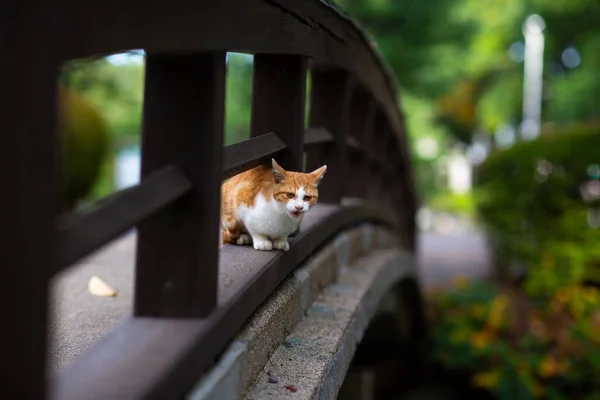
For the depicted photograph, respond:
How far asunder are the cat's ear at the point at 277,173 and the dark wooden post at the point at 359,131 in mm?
2317

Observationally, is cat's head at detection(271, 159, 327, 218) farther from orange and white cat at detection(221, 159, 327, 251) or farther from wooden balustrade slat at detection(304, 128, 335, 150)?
wooden balustrade slat at detection(304, 128, 335, 150)

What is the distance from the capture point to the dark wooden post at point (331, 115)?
166 inches

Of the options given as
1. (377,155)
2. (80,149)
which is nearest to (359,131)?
(377,155)

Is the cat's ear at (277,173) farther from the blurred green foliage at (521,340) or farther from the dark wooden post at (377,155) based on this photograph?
the blurred green foliage at (521,340)

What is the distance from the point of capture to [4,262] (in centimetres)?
139

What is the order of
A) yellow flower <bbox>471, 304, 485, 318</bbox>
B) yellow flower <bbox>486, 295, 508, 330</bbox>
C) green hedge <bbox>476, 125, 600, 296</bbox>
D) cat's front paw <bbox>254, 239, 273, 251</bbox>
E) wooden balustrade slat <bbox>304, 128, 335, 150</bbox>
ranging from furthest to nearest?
green hedge <bbox>476, 125, 600, 296</bbox> → yellow flower <bbox>471, 304, 485, 318</bbox> → yellow flower <bbox>486, 295, 508, 330</bbox> → wooden balustrade slat <bbox>304, 128, 335, 150</bbox> → cat's front paw <bbox>254, 239, 273, 251</bbox>

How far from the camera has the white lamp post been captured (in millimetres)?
18703

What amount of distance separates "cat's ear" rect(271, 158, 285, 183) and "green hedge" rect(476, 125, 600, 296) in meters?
7.06

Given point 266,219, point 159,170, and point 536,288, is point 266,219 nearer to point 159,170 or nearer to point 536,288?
point 159,170

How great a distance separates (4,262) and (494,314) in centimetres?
800

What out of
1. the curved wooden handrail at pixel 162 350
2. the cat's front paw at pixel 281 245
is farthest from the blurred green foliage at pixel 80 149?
the curved wooden handrail at pixel 162 350

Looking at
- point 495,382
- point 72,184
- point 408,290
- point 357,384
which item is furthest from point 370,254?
point 72,184

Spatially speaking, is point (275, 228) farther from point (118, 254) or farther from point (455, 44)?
point (455, 44)

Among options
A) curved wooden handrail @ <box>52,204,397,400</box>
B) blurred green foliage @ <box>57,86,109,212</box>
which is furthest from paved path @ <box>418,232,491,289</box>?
curved wooden handrail @ <box>52,204,397,400</box>
